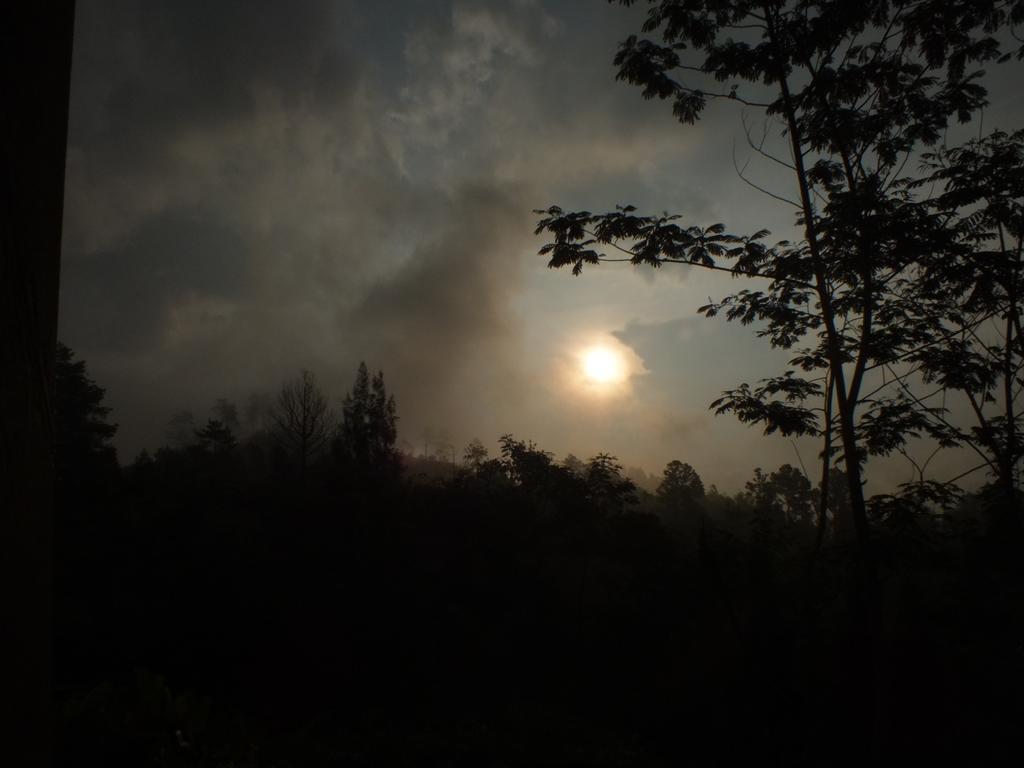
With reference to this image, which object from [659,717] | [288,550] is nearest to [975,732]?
[659,717]

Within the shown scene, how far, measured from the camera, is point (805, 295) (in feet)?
24.4

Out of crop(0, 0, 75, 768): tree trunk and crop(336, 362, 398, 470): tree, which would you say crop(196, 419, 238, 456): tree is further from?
crop(0, 0, 75, 768): tree trunk

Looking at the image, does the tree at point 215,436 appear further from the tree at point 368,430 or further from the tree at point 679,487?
the tree at point 679,487

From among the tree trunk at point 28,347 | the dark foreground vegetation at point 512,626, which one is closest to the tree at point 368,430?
the dark foreground vegetation at point 512,626

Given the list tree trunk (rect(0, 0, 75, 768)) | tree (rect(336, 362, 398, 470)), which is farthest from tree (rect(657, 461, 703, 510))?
tree trunk (rect(0, 0, 75, 768))

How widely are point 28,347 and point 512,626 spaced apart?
19892 mm

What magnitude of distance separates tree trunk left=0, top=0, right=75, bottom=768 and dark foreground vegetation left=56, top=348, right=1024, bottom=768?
4.23 m

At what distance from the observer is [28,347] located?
603 mm

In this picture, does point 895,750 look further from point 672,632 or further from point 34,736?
point 34,736

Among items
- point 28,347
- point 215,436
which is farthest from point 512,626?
point 215,436

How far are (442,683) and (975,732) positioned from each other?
533 inches

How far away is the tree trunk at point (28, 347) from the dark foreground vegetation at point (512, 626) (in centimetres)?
423

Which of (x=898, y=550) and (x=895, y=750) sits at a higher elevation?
(x=898, y=550)

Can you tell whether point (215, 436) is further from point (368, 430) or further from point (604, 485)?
point (604, 485)
